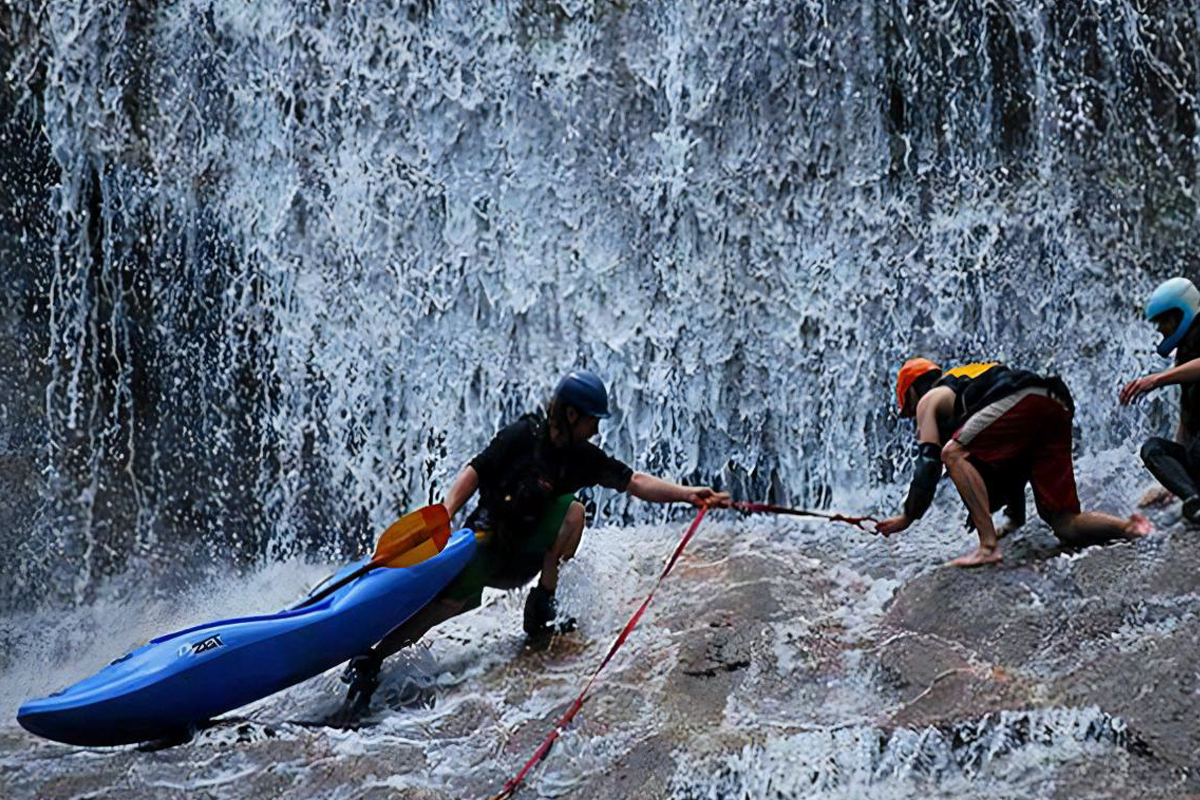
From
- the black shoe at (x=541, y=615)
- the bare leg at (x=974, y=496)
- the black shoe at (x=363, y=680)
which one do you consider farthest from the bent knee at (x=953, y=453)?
the black shoe at (x=363, y=680)

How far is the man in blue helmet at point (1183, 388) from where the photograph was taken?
16.0ft

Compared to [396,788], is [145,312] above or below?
above

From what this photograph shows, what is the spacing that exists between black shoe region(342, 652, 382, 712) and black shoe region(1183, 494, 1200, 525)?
3.28m

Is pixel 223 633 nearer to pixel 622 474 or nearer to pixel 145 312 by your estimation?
pixel 622 474

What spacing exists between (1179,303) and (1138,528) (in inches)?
37.1

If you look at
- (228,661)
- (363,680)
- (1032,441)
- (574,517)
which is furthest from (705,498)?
(228,661)

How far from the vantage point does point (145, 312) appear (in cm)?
832

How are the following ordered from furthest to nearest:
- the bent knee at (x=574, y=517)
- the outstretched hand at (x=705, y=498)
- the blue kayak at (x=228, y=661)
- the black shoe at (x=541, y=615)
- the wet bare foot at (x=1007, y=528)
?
the wet bare foot at (x=1007, y=528)
the black shoe at (x=541, y=615)
the bent knee at (x=574, y=517)
the outstretched hand at (x=705, y=498)
the blue kayak at (x=228, y=661)

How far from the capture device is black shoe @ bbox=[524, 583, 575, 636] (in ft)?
17.1

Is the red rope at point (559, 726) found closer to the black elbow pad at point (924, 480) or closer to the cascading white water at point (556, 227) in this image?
the black elbow pad at point (924, 480)

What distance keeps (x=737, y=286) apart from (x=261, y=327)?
3.21 metres

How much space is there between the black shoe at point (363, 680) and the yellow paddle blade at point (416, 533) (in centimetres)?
39

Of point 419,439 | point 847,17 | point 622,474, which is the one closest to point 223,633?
point 622,474

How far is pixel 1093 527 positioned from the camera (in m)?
5.04
